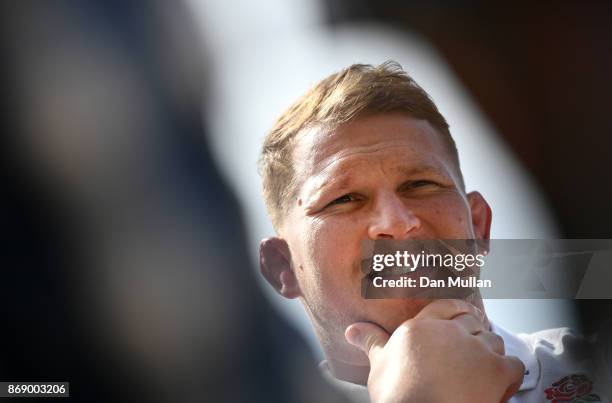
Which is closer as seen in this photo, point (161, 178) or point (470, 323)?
point (470, 323)

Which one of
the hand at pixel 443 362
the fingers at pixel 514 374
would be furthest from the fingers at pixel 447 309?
the fingers at pixel 514 374

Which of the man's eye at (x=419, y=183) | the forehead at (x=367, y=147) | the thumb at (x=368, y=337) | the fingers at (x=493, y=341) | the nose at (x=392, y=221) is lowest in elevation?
the fingers at (x=493, y=341)

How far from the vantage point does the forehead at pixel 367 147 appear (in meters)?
1.54

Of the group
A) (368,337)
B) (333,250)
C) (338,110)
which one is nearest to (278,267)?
(333,250)

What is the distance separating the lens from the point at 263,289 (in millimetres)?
1613

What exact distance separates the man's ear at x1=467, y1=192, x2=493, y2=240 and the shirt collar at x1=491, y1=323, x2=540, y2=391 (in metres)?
0.20

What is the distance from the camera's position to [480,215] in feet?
5.25

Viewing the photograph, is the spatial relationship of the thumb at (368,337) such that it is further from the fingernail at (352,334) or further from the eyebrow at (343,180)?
the eyebrow at (343,180)

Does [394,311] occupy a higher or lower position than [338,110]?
lower

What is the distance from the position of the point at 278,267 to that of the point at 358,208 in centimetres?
23

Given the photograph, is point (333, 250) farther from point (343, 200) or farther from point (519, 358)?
point (519, 358)

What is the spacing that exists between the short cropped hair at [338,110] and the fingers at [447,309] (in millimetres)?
294

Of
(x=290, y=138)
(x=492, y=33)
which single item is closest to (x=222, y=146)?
(x=290, y=138)

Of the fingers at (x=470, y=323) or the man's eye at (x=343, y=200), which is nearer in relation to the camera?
the fingers at (x=470, y=323)
